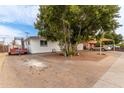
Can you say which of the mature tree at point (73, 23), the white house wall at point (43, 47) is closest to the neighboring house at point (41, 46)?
the white house wall at point (43, 47)

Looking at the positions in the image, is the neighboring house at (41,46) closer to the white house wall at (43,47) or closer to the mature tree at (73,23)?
the white house wall at (43,47)

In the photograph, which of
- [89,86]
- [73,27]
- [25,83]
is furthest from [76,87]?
[73,27]

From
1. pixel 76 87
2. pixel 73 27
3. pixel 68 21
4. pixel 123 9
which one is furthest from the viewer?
pixel 73 27

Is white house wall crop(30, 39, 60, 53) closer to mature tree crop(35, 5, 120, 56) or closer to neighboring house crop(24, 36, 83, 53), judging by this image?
neighboring house crop(24, 36, 83, 53)

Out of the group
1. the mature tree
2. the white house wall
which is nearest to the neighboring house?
the white house wall

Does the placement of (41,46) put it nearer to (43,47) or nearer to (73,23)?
(43,47)

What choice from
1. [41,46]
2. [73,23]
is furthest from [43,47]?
[73,23]

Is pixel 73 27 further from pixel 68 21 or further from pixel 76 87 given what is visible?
pixel 76 87

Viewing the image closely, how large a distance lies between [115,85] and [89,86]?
2.16 feet

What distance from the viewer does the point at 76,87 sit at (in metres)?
4.32

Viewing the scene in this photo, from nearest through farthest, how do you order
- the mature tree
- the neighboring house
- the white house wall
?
1. the mature tree
2. the neighboring house
3. the white house wall

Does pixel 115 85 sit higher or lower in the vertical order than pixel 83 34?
lower

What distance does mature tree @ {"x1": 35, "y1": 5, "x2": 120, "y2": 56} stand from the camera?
27.5ft

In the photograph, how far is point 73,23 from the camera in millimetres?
9328
